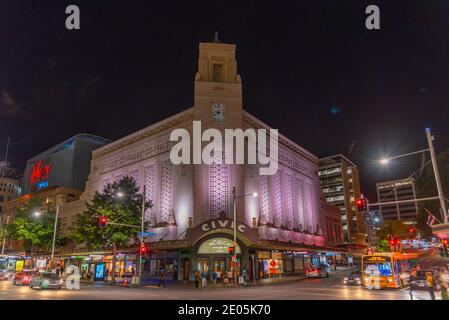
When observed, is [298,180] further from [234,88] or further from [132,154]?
[132,154]

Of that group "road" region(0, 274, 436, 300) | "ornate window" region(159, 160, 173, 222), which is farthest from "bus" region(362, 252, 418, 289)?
"ornate window" region(159, 160, 173, 222)

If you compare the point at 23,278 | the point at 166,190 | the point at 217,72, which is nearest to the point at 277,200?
the point at 166,190

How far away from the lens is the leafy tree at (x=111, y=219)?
4247 centimetres

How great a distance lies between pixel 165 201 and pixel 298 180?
27.4 m

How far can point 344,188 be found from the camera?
13788 centimetres

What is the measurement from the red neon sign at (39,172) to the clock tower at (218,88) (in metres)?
53.1

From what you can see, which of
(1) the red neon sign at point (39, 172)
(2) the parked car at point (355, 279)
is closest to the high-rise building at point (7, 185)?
(1) the red neon sign at point (39, 172)

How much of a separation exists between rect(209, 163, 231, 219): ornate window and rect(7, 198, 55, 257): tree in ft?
84.5

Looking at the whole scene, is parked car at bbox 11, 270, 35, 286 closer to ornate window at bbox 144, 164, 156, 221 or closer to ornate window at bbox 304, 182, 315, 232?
ornate window at bbox 144, 164, 156, 221

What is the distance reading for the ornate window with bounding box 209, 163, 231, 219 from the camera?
46000 millimetres

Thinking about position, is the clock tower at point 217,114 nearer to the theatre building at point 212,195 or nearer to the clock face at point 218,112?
the clock face at point 218,112

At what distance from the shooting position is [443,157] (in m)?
41.6

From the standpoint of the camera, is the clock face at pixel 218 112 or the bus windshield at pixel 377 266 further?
the clock face at pixel 218 112
